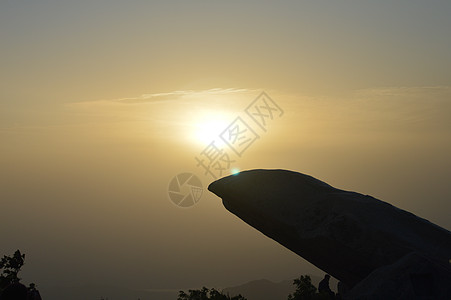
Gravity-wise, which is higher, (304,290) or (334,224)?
(334,224)

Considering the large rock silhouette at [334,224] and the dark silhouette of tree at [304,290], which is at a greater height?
the large rock silhouette at [334,224]

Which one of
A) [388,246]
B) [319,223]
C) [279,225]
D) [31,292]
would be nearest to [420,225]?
[388,246]

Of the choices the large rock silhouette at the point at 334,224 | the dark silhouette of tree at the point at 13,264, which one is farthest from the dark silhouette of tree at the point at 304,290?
the dark silhouette of tree at the point at 13,264

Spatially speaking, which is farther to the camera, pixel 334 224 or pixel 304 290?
pixel 304 290

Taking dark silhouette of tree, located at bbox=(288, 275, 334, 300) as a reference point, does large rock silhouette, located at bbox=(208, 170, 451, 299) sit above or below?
above

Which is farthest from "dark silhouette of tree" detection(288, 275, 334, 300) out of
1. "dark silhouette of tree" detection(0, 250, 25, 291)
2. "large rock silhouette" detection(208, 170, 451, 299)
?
"dark silhouette of tree" detection(0, 250, 25, 291)

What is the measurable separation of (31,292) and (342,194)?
20090 mm

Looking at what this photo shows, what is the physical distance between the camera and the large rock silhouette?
71.9ft

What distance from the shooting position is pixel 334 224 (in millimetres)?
22609

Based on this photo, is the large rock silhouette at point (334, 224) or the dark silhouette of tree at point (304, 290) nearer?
the large rock silhouette at point (334, 224)

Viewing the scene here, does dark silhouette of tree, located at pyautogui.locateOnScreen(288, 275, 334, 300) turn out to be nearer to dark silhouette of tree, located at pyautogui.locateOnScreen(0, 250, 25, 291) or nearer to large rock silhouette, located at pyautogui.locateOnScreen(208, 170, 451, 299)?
large rock silhouette, located at pyautogui.locateOnScreen(208, 170, 451, 299)

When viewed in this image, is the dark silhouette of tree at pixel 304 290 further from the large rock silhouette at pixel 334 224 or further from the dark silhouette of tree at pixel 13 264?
the dark silhouette of tree at pixel 13 264

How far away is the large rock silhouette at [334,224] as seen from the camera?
21922 mm

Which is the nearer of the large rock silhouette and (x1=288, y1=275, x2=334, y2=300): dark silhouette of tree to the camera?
the large rock silhouette
